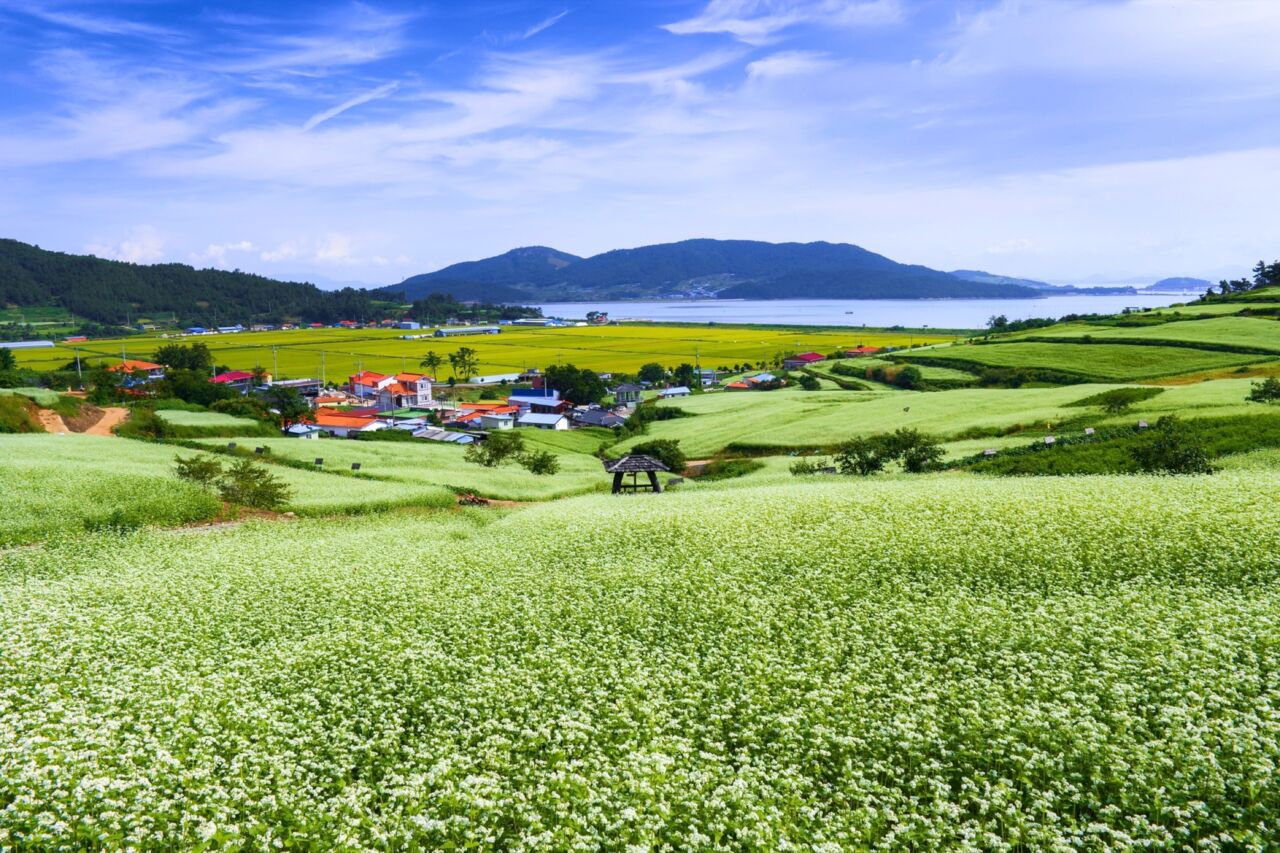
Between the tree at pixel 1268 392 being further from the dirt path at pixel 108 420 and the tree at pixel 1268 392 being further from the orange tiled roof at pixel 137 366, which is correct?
the orange tiled roof at pixel 137 366

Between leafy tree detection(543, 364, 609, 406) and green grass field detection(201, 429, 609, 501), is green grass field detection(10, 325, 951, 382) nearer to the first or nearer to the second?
leafy tree detection(543, 364, 609, 406)

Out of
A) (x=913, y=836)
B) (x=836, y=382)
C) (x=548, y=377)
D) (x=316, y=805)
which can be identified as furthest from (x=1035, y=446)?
(x=548, y=377)

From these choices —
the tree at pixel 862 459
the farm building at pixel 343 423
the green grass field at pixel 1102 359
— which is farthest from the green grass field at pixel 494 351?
the tree at pixel 862 459

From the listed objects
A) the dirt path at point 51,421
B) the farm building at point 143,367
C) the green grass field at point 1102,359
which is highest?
the farm building at point 143,367

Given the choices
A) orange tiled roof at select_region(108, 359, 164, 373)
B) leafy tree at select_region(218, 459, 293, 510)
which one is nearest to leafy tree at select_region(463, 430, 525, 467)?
leafy tree at select_region(218, 459, 293, 510)

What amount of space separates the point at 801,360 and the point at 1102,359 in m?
56.2

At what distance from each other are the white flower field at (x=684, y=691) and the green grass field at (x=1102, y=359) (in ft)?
198

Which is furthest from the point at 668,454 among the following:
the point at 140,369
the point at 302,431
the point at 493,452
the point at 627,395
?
the point at 140,369

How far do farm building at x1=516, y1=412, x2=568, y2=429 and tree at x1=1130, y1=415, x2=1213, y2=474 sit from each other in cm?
6498

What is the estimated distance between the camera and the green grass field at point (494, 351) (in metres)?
143

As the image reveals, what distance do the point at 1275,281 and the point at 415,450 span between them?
164 meters

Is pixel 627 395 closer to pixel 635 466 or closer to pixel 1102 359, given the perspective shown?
pixel 1102 359

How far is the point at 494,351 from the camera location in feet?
567

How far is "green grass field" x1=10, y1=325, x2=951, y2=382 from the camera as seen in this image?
143000 millimetres
